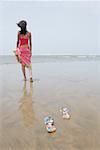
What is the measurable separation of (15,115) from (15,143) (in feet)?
4.38

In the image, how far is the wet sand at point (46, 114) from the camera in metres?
4.20

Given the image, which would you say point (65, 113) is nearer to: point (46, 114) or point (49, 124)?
point (46, 114)

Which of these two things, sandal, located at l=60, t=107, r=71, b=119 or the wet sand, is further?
sandal, located at l=60, t=107, r=71, b=119

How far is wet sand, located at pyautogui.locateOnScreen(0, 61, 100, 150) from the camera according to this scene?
420cm

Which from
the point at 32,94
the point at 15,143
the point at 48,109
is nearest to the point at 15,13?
the point at 32,94

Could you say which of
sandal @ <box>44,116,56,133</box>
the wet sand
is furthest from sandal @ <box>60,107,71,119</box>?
sandal @ <box>44,116,56,133</box>

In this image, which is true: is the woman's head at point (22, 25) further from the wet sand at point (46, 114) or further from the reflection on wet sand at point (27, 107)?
the reflection on wet sand at point (27, 107)

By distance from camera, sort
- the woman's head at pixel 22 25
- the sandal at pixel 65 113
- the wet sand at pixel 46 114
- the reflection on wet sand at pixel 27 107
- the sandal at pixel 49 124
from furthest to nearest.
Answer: the woman's head at pixel 22 25 → the sandal at pixel 65 113 → the reflection on wet sand at pixel 27 107 → the sandal at pixel 49 124 → the wet sand at pixel 46 114

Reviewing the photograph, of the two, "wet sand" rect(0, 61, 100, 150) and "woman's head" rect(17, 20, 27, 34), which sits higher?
"woman's head" rect(17, 20, 27, 34)

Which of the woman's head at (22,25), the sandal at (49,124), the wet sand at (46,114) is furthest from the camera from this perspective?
the woman's head at (22,25)

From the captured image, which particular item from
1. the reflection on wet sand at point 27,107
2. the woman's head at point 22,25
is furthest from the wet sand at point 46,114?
the woman's head at point 22,25

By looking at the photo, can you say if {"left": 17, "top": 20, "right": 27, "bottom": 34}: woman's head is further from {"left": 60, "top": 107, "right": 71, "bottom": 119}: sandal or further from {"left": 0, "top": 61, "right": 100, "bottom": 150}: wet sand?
{"left": 60, "top": 107, "right": 71, "bottom": 119}: sandal

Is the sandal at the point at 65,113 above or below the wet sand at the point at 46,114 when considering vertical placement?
above

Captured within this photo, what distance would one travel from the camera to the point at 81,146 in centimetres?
407
